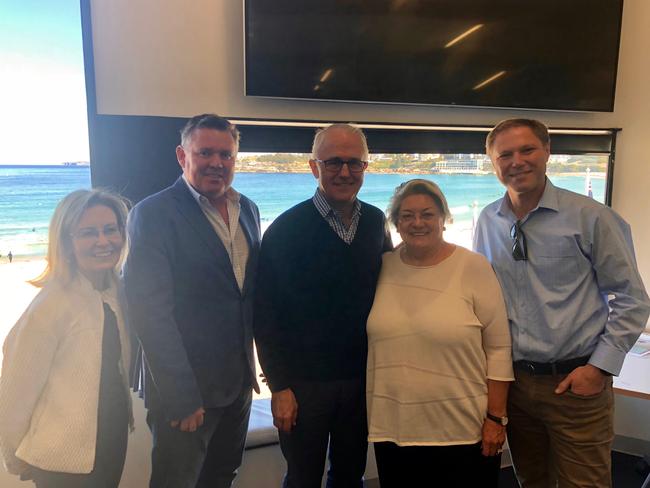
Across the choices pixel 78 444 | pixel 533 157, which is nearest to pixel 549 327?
pixel 533 157

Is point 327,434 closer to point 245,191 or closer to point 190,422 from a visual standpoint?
point 190,422

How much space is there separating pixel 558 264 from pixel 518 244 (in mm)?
132

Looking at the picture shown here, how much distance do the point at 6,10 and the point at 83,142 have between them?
55 cm

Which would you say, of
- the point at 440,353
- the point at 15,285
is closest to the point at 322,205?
the point at 440,353

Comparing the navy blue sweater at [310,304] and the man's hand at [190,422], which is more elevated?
the navy blue sweater at [310,304]

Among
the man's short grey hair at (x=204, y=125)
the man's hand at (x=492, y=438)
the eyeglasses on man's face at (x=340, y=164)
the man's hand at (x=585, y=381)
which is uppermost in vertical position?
the man's short grey hair at (x=204, y=125)

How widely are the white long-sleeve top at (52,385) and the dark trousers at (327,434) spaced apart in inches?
24.3

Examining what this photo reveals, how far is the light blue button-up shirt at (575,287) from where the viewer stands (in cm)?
140

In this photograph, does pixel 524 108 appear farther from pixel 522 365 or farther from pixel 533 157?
pixel 522 365

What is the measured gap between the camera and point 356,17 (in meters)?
2.03

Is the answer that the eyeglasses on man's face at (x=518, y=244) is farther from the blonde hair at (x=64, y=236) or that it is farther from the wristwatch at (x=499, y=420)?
the blonde hair at (x=64, y=236)

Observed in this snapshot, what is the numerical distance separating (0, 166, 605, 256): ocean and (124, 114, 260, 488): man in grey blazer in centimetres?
61

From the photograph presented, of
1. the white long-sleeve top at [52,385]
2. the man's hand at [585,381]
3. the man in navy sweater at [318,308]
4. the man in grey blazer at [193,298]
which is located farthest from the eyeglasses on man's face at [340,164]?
the man's hand at [585,381]

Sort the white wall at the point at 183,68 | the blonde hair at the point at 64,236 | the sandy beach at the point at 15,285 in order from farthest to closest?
the sandy beach at the point at 15,285
the white wall at the point at 183,68
the blonde hair at the point at 64,236
